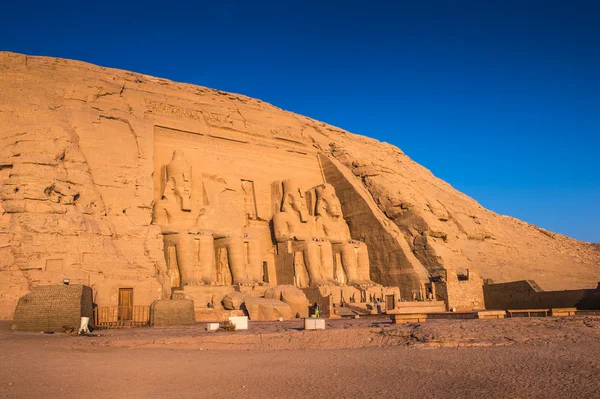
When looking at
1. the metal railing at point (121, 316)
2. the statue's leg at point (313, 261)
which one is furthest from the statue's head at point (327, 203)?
the metal railing at point (121, 316)

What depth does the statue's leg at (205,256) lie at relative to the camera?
15258 mm

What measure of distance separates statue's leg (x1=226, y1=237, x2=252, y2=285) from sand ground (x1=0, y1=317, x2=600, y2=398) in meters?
7.56

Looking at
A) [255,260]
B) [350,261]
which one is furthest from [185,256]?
[350,261]

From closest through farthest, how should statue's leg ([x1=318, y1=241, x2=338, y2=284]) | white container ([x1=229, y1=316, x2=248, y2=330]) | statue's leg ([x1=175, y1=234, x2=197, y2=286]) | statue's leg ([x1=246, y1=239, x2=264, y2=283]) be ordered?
white container ([x1=229, y1=316, x2=248, y2=330]) < statue's leg ([x1=175, y1=234, x2=197, y2=286]) < statue's leg ([x1=246, y1=239, x2=264, y2=283]) < statue's leg ([x1=318, y1=241, x2=338, y2=284])

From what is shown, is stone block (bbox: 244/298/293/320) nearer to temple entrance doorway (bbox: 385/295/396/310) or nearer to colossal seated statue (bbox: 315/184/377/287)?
temple entrance doorway (bbox: 385/295/396/310)

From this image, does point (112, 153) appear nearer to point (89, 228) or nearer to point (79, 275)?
point (89, 228)

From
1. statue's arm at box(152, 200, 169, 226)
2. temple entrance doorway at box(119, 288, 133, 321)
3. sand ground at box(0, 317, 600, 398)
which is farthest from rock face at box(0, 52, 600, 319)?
sand ground at box(0, 317, 600, 398)

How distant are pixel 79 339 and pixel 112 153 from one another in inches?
310

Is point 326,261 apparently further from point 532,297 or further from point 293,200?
point 532,297

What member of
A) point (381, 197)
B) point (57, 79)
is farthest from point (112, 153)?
point (381, 197)

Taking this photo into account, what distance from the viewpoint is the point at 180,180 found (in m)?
16.2

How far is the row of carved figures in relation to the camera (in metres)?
15.2

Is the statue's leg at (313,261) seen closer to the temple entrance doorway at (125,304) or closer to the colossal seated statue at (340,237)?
the colossal seated statue at (340,237)

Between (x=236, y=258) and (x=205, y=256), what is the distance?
39.5 inches
